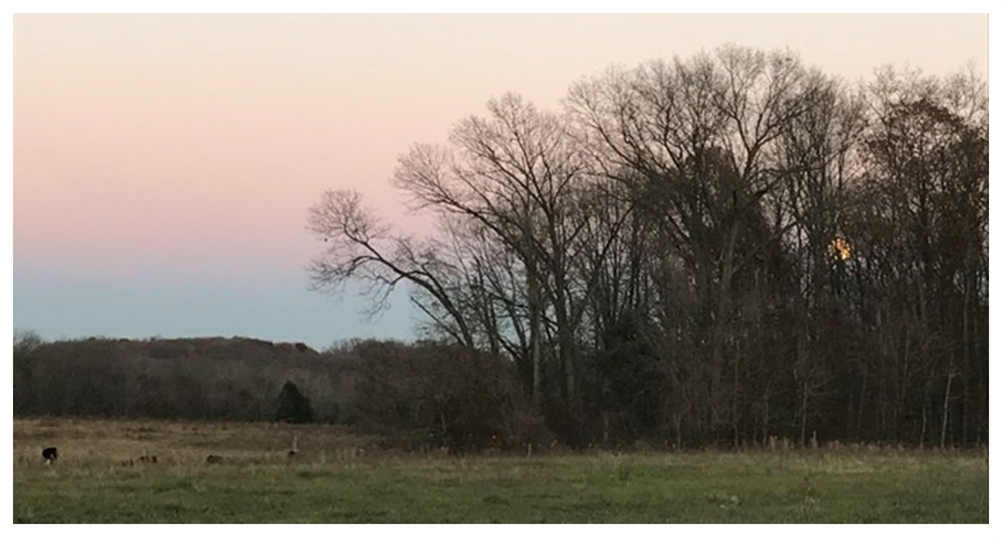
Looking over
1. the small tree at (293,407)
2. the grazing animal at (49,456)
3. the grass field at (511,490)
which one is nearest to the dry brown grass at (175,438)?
the small tree at (293,407)

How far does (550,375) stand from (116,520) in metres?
28.6

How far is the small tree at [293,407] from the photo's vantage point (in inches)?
2019

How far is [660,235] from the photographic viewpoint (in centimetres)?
4103

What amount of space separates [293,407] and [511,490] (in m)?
35.5

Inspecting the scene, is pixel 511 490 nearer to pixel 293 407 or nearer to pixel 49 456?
pixel 49 456

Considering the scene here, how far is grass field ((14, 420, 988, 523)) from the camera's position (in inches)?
566

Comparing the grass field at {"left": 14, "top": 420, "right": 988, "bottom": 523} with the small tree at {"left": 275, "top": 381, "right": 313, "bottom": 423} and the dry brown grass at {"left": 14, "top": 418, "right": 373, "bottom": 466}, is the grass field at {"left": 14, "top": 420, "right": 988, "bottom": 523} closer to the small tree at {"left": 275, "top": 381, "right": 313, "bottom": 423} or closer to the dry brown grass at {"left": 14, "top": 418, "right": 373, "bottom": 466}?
the dry brown grass at {"left": 14, "top": 418, "right": 373, "bottom": 466}

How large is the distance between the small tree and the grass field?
24655 mm

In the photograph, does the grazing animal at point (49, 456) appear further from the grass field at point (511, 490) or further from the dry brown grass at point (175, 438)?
the dry brown grass at point (175, 438)

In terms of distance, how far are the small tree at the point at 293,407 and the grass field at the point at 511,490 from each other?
2465cm

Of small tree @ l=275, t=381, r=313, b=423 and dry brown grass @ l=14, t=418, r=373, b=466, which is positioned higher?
small tree @ l=275, t=381, r=313, b=423

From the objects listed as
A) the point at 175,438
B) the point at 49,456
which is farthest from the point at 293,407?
the point at 49,456

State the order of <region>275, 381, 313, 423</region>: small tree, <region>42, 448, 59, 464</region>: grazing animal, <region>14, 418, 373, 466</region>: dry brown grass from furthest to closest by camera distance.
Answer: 1. <region>275, 381, 313, 423</region>: small tree
2. <region>14, 418, 373, 466</region>: dry brown grass
3. <region>42, 448, 59, 464</region>: grazing animal

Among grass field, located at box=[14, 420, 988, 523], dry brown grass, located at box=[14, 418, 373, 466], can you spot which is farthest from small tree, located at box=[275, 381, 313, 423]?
grass field, located at box=[14, 420, 988, 523]
